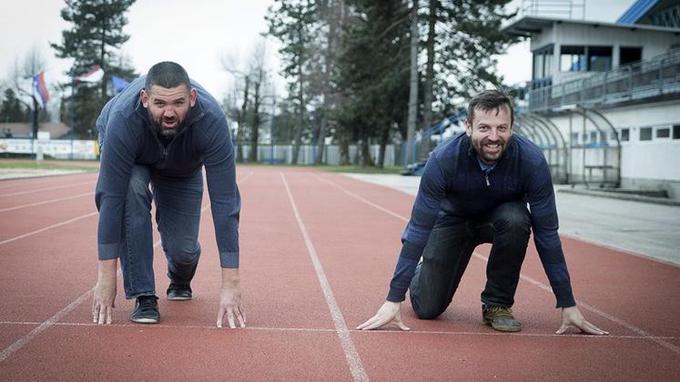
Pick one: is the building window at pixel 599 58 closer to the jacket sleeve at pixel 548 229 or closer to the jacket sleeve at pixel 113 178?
the jacket sleeve at pixel 548 229

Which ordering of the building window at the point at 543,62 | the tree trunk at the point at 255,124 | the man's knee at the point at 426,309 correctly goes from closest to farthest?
the man's knee at the point at 426,309 < the building window at the point at 543,62 < the tree trunk at the point at 255,124

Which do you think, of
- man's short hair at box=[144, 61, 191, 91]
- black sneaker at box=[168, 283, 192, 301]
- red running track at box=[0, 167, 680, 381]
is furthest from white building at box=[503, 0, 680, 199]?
man's short hair at box=[144, 61, 191, 91]

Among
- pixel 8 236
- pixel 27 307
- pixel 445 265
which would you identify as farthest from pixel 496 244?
pixel 8 236

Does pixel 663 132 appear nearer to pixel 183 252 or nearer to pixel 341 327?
pixel 341 327

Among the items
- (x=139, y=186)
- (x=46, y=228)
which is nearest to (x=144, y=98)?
(x=139, y=186)

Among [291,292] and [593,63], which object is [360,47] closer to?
[593,63]

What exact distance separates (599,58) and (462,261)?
30.5 metres

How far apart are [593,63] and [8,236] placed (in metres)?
29.3

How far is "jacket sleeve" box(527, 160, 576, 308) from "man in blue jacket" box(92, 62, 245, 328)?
1747 millimetres

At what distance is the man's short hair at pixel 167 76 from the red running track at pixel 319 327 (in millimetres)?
1416

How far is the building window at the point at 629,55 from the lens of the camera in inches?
1255

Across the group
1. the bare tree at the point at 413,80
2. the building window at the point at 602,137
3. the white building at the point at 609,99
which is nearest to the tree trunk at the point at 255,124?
the bare tree at the point at 413,80

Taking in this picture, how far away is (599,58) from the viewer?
3209 cm

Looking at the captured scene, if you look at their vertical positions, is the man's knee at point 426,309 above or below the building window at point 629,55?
below
